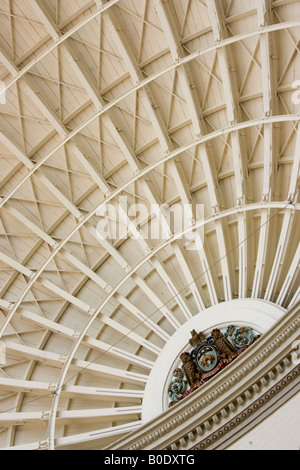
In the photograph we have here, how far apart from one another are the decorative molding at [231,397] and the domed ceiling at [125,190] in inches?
158

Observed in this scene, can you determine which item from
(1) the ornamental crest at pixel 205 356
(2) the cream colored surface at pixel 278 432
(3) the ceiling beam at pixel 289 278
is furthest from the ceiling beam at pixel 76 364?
(2) the cream colored surface at pixel 278 432

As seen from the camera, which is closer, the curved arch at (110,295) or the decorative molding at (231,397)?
the decorative molding at (231,397)

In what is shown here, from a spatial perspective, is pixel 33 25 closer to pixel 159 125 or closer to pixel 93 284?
pixel 159 125

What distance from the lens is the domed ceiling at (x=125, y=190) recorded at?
22.6m

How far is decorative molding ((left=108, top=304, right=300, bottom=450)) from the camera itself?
57.5 ft

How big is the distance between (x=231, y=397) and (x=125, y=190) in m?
11.8

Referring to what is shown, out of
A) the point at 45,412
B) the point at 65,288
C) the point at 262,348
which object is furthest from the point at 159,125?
the point at 45,412

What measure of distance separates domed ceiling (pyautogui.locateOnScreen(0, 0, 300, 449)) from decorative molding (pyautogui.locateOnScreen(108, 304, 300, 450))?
4.01 metres

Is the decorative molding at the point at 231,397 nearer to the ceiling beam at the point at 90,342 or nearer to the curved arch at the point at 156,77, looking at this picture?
the ceiling beam at the point at 90,342

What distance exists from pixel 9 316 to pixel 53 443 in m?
6.16

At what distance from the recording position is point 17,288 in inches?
1058

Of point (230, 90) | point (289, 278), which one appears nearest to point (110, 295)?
point (289, 278)

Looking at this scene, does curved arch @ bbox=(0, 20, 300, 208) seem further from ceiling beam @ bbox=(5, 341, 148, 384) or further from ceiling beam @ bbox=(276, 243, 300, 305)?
ceiling beam @ bbox=(5, 341, 148, 384)

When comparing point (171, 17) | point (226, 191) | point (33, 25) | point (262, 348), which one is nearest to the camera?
point (262, 348)
